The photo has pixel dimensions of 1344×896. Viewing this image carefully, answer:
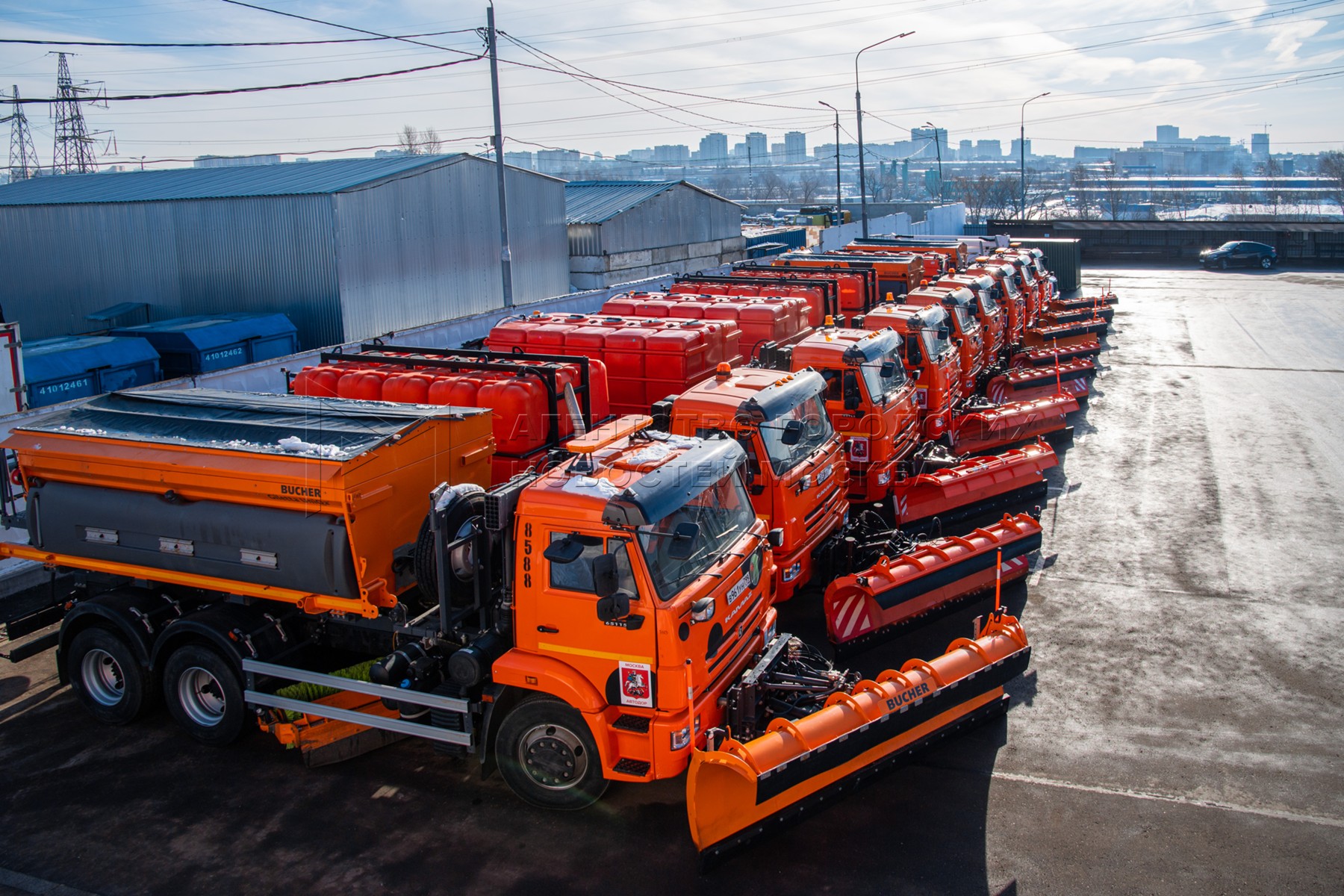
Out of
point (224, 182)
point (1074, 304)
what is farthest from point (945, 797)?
point (224, 182)

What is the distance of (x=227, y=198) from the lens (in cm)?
2422

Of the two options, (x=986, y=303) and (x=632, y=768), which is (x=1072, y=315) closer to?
(x=986, y=303)

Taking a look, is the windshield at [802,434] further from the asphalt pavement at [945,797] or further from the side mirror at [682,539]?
the side mirror at [682,539]

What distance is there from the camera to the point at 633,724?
21.4 feet

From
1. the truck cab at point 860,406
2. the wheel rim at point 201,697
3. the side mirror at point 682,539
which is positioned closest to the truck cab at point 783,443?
the truck cab at point 860,406

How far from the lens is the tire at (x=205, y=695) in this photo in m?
7.91

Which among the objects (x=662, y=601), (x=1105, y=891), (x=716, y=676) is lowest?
(x=1105, y=891)

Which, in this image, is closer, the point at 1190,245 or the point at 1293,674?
the point at 1293,674

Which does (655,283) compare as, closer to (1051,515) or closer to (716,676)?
(1051,515)

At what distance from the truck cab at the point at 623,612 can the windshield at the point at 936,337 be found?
27.9ft

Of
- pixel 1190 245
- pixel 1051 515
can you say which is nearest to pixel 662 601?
pixel 1051 515

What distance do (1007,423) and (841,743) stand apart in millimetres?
10953

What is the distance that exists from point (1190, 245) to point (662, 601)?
174 feet

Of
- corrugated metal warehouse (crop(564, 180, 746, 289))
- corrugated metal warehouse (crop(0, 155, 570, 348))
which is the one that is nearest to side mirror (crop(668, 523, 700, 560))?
corrugated metal warehouse (crop(0, 155, 570, 348))
